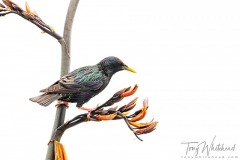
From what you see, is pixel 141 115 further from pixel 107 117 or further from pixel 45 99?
pixel 45 99

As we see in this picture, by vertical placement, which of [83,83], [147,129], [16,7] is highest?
[16,7]

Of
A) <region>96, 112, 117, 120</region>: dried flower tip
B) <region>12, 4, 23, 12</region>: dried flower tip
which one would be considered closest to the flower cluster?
<region>96, 112, 117, 120</region>: dried flower tip

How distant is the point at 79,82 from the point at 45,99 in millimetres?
112

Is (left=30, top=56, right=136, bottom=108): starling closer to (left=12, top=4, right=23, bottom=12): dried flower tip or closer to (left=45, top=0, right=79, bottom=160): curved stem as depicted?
(left=45, top=0, right=79, bottom=160): curved stem

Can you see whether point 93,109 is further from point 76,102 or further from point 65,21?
point 65,21

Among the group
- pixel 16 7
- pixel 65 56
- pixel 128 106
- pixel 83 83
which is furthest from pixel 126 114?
pixel 16 7

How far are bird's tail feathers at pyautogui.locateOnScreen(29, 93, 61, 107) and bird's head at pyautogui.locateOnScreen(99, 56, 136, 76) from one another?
162 mm

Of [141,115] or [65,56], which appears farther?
[65,56]

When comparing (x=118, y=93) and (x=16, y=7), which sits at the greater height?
(x=16, y=7)

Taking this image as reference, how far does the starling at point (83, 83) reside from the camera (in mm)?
1704

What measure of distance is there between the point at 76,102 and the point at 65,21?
260 millimetres

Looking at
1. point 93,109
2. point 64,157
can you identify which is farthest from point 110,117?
point 64,157

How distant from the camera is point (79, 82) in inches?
68.1

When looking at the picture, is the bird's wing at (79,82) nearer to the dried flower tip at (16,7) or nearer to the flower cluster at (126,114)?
the flower cluster at (126,114)
